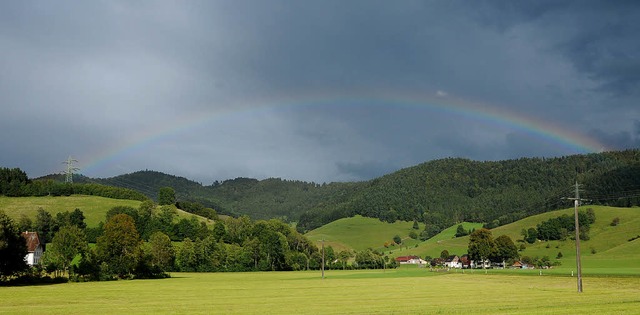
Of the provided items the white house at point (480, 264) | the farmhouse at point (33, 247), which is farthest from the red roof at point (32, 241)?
the white house at point (480, 264)

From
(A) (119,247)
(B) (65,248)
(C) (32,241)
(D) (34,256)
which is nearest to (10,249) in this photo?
(B) (65,248)

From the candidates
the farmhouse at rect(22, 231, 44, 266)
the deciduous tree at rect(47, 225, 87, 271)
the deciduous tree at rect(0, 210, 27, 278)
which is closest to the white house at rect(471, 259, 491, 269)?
the deciduous tree at rect(47, 225, 87, 271)

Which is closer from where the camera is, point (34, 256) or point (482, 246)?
point (34, 256)

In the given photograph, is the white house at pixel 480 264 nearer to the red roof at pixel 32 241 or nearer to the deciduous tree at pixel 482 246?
the deciduous tree at pixel 482 246

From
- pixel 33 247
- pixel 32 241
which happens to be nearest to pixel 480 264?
pixel 33 247

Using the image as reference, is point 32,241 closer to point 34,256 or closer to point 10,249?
point 34,256

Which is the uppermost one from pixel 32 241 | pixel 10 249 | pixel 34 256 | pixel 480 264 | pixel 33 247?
pixel 10 249

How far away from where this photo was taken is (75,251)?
10288cm

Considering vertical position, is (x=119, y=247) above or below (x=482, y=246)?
above

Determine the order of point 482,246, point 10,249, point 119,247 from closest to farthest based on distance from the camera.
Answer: point 10,249 < point 119,247 < point 482,246

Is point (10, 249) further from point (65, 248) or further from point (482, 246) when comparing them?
point (482, 246)

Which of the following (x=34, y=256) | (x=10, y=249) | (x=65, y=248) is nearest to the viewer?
(x=10, y=249)

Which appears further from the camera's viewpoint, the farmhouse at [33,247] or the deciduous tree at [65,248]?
the farmhouse at [33,247]

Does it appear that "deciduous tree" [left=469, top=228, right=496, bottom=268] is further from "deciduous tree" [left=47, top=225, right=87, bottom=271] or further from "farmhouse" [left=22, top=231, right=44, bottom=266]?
"farmhouse" [left=22, top=231, right=44, bottom=266]
